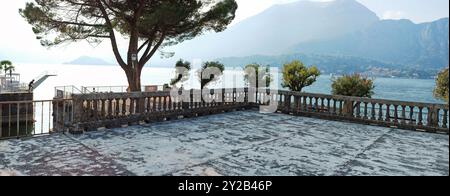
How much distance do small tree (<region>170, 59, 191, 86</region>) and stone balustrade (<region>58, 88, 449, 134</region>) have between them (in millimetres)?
8460

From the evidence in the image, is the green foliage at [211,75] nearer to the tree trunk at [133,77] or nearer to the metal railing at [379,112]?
the tree trunk at [133,77]

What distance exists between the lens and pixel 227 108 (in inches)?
415

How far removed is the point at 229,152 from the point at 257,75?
12.2 m

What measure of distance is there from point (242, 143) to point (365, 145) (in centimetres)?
241

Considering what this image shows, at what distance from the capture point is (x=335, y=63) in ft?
420

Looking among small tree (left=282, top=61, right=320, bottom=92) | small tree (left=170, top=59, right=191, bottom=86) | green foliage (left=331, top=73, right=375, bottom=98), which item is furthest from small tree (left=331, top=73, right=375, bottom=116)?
small tree (left=170, top=59, right=191, bottom=86)

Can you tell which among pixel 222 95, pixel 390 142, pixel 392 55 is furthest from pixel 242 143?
pixel 392 55

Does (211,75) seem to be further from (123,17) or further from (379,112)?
(379,112)

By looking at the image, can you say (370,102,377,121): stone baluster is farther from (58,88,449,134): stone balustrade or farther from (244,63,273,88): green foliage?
(244,63,273,88): green foliage

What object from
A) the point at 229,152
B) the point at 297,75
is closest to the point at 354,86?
the point at 297,75

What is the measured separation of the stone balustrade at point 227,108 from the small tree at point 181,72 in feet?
27.8

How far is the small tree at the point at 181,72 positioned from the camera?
1906 centimetres
